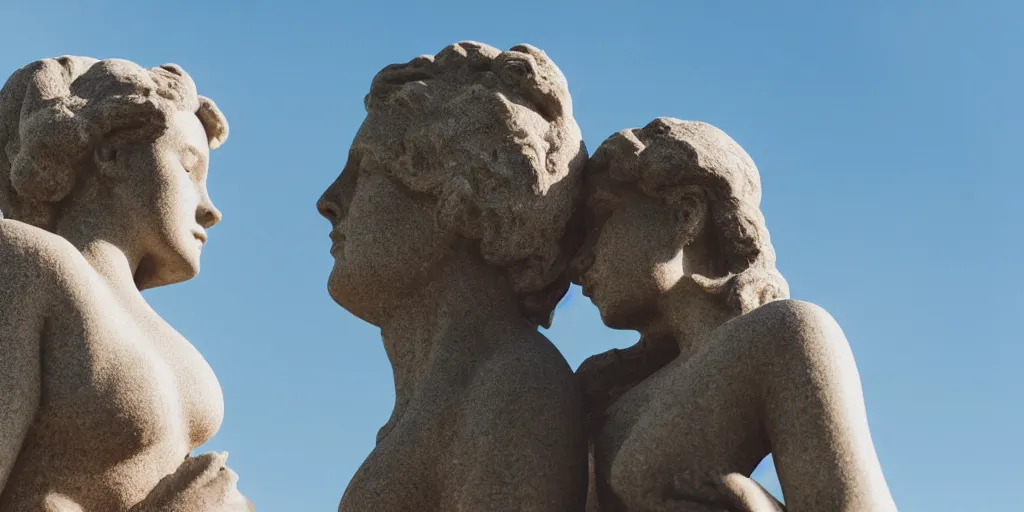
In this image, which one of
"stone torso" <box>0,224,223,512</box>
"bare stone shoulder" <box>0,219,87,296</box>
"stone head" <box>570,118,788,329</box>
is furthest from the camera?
"stone head" <box>570,118,788,329</box>

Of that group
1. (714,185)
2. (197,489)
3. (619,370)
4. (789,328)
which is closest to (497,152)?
(714,185)

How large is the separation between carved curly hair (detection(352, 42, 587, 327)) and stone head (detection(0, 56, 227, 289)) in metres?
0.94

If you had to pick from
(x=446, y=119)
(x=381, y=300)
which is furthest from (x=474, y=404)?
(x=446, y=119)

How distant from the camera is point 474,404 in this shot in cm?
677

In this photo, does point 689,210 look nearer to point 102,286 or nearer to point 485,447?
point 485,447

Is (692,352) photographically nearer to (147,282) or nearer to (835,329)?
(835,329)

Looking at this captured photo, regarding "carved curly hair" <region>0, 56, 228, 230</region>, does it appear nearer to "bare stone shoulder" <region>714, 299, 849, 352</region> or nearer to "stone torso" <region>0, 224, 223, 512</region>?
"stone torso" <region>0, 224, 223, 512</region>

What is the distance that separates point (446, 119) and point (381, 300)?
3.05 ft

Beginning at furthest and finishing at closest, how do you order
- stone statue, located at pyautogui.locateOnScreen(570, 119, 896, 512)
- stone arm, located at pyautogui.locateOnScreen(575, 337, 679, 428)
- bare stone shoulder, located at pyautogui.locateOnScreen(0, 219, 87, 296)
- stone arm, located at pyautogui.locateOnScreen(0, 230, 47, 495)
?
stone arm, located at pyautogui.locateOnScreen(575, 337, 679, 428)
bare stone shoulder, located at pyautogui.locateOnScreen(0, 219, 87, 296)
stone arm, located at pyautogui.locateOnScreen(0, 230, 47, 495)
stone statue, located at pyautogui.locateOnScreen(570, 119, 896, 512)

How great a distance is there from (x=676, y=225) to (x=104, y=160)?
9.24ft

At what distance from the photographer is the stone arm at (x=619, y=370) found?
722 cm

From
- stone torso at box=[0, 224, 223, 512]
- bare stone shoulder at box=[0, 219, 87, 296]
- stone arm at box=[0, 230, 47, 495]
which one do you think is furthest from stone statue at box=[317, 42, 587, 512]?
stone arm at box=[0, 230, 47, 495]

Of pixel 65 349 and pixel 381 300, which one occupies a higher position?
pixel 381 300

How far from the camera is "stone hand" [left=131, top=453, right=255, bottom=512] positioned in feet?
22.3
